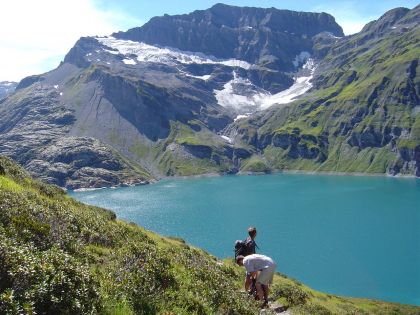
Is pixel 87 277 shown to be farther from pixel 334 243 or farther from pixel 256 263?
pixel 334 243

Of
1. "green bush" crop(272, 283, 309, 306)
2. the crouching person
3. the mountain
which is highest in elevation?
the mountain

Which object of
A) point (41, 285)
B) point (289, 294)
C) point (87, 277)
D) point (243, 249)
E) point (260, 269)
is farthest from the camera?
point (289, 294)

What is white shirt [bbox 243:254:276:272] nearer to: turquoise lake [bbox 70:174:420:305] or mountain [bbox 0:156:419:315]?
mountain [bbox 0:156:419:315]

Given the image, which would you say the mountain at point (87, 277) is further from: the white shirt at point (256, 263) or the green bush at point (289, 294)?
the green bush at point (289, 294)

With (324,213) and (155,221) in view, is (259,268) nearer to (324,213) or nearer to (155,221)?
(155,221)

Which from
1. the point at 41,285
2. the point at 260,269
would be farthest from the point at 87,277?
the point at 260,269

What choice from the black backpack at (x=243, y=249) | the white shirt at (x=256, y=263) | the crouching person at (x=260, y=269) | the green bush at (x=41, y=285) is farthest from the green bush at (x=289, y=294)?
the green bush at (x=41, y=285)

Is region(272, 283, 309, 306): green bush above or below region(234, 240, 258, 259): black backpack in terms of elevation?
below

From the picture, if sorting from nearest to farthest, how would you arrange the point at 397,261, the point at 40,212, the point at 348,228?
the point at 40,212, the point at 397,261, the point at 348,228

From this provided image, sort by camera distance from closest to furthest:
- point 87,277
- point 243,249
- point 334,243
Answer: point 87,277, point 243,249, point 334,243

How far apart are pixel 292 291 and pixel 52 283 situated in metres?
25.9

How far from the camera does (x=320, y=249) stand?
13738cm

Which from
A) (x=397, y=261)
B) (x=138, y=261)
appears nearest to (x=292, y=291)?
(x=138, y=261)

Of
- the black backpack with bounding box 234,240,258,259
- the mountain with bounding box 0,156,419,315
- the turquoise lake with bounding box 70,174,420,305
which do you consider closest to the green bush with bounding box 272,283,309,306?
the black backpack with bounding box 234,240,258,259
